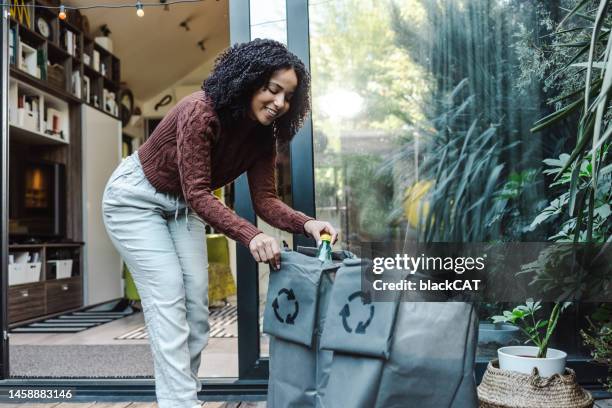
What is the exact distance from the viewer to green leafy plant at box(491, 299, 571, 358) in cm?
155

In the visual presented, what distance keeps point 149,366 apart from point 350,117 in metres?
1.35

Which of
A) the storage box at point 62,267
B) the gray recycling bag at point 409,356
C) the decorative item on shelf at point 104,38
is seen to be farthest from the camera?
the decorative item on shelf at point 104,38

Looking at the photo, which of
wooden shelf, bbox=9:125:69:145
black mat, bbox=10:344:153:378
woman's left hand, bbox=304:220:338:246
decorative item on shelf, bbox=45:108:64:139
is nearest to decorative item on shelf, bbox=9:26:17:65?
wooden shelf, bbox=9:125:69:145

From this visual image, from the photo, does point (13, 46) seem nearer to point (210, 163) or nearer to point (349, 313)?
point (210, 163)

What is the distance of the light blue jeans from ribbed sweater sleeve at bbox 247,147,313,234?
176mm

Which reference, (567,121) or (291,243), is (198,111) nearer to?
(291,243)

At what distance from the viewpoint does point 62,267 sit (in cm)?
435

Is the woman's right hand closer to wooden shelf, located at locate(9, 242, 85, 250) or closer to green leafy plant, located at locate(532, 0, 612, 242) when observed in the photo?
green leafy plant, located at locate(532, 0, 612, 242)

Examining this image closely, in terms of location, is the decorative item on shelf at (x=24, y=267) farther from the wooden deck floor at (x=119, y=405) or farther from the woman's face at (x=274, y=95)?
the woman's face at (x=274, y=95)

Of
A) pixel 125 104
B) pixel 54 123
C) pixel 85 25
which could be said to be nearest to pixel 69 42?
pixel 85 25

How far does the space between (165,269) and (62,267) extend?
3.30 meters

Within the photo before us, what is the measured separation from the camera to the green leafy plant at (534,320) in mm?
1548

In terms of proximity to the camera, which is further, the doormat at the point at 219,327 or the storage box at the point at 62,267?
the storage box at the point at 62,267

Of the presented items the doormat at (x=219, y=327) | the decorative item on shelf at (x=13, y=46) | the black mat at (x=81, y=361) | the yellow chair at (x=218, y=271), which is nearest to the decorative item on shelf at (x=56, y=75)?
the decorative item on shelf at (x=13, y=46)
